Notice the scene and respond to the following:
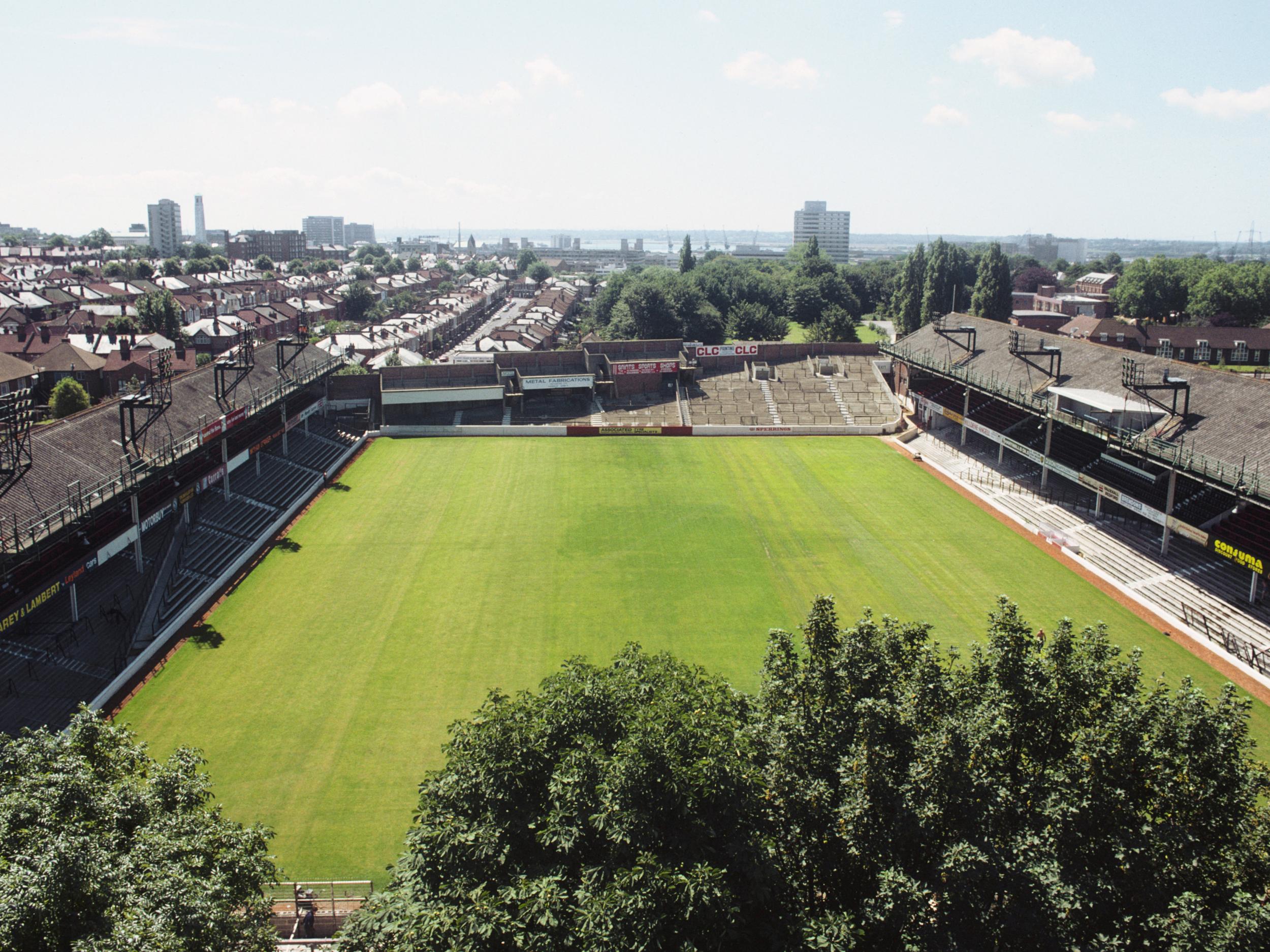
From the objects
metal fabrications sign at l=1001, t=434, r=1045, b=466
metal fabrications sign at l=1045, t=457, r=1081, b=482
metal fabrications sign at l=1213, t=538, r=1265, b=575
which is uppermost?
metal fabrications sign at l=1001, t=434, r=1045, b=466

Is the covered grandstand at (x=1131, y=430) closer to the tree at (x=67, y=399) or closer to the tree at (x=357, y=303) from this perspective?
the tree at (x=67, y=399)

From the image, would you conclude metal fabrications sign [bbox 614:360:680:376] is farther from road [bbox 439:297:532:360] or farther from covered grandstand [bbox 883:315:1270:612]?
road [bbox 439:297:532:360]

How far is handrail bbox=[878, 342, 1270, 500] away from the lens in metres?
35.2

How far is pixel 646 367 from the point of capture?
243 ft

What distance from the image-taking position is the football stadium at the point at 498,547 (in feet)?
91.9

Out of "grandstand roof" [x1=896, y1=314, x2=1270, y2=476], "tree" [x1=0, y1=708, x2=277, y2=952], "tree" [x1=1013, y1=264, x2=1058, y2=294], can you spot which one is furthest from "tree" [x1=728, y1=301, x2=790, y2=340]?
"tree" [x1=0, y1=708, x2=277, y2=952]

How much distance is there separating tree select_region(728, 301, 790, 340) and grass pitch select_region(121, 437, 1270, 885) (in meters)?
51.7

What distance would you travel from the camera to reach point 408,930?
13883 millimetres

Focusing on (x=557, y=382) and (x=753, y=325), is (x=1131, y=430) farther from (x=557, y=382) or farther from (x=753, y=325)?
(x=753, y=325)

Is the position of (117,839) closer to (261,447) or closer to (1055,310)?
(261,447)

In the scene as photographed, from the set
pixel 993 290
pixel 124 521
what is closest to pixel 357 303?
pixel 993 290

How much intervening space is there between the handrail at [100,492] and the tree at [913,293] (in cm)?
8819

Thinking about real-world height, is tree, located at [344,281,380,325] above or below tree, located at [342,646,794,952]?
above

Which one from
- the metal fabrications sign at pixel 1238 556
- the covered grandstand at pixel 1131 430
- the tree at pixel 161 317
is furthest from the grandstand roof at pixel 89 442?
the tree at pixel 161 317
